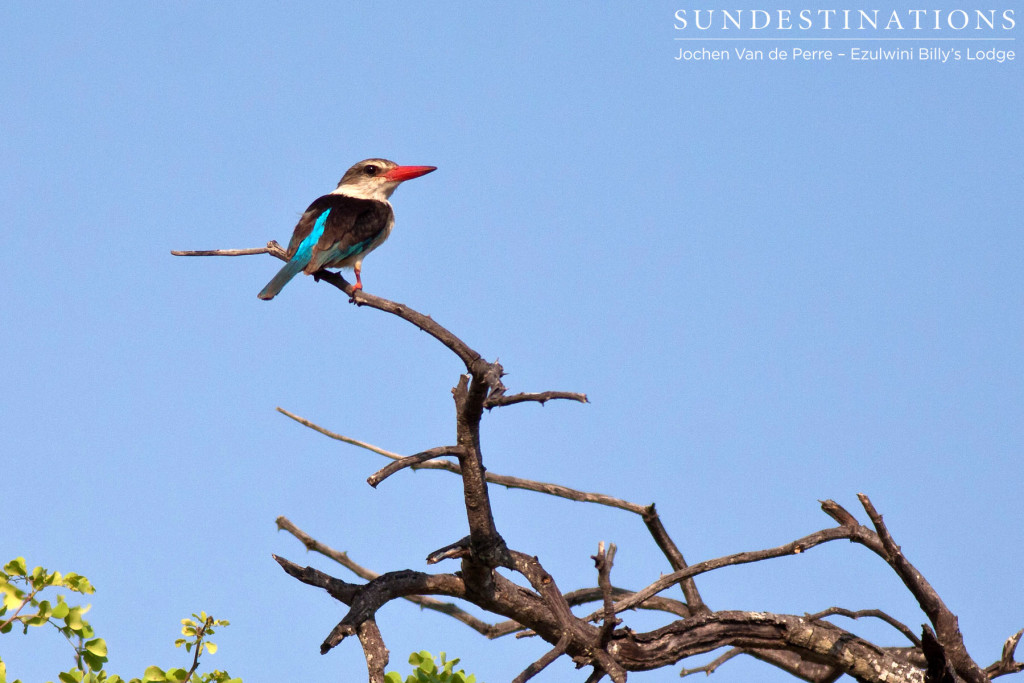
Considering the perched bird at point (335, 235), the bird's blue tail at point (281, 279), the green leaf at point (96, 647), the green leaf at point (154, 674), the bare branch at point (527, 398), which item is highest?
the perched bird at point (335, 235)

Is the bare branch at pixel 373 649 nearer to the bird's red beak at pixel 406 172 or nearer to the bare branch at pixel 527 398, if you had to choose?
the bare branch at pixel 527 398

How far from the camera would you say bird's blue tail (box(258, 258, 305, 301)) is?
5.73 metres

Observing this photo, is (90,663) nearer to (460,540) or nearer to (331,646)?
(331,646)

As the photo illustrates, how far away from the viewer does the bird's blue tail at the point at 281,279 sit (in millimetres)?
5727

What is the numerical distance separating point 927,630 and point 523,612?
156 cm

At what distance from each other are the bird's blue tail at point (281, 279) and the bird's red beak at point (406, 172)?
6.36 feet

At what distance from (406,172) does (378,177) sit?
22 cm

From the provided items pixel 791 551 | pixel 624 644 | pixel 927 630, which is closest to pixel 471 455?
pixel 624 644

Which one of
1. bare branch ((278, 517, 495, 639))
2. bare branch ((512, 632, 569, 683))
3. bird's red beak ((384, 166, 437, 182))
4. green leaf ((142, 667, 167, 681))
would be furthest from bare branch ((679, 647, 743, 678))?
bird's red beak ((384, 166, 437, 182))

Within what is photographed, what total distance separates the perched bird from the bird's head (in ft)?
0.56

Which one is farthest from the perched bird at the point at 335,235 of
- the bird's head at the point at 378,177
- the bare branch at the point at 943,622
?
the bare branch at the point at 943,622

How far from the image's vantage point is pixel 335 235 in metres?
6.23

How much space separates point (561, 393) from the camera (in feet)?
11.8

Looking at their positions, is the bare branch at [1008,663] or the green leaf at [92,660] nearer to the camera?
the green leaf at [92,660]
